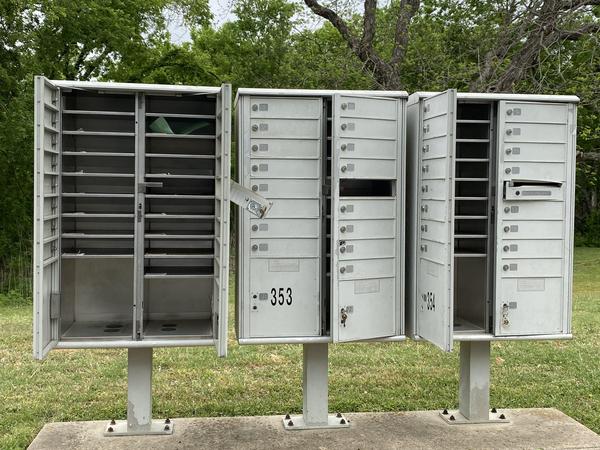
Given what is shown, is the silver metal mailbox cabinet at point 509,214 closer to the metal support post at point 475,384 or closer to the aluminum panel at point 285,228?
the metal support post at point 475,384

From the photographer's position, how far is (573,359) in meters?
6.65

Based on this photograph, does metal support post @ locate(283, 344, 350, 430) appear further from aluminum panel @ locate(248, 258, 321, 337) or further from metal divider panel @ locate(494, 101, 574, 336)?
metal divider panel @ locate(494, 101, 574, 336)

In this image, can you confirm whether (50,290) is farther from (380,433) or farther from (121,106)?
(380,433)

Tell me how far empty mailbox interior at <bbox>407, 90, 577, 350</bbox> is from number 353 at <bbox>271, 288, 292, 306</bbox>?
2.59ft

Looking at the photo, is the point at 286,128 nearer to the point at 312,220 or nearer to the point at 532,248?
the point at 312,220

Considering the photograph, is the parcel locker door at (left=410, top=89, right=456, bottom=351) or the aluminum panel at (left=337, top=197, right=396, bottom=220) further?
the aluminum panel at (left=337, top=197, right=396, bottom=220)

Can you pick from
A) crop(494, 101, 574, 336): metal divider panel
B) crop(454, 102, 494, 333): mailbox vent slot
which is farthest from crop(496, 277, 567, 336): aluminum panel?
crop(454, 102, 494, 333): mailbox vent slot

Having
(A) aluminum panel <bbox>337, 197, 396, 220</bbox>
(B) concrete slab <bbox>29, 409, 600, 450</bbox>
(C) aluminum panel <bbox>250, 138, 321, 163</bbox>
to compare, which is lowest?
(B) concrete slab <bbox>29, 409, 600, 450</bbox>

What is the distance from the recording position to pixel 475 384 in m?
4.70

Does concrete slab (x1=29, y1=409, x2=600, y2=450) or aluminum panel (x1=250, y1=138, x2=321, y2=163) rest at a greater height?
aluminum panel (x1=250, y1=138, x2=321, y2=163)

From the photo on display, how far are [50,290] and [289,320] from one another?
4.53 ft

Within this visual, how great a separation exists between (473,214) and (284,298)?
1362mm

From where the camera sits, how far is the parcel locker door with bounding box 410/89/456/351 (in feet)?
12.9

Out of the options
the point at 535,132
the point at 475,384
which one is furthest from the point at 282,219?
the point at 475,384
